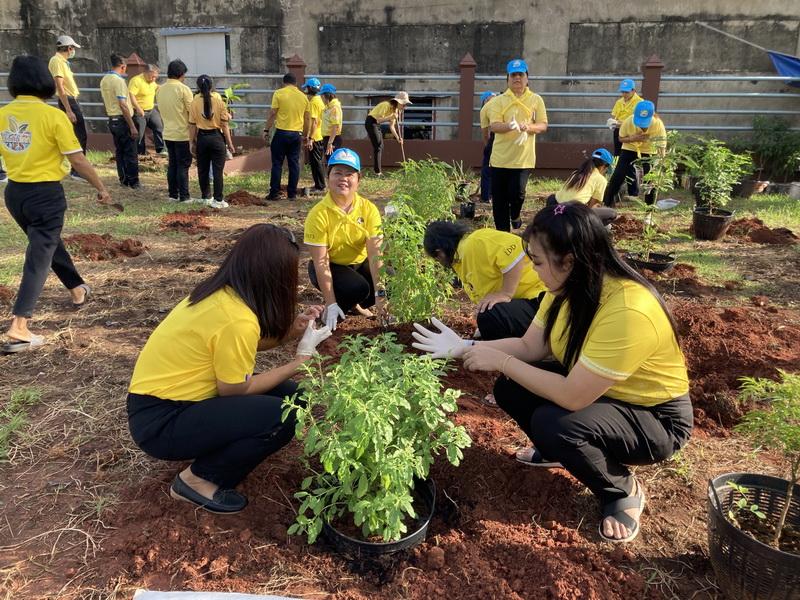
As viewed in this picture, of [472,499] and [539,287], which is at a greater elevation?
[539,287]

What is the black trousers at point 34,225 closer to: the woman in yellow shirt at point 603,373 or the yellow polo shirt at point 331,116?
the woman in yellow shirt at point 603,373

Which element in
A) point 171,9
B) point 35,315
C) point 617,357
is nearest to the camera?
point 617,357

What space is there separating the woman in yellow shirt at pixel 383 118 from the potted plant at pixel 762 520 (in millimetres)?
8971

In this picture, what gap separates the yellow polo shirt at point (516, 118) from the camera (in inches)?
235

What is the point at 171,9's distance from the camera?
14.5 meters

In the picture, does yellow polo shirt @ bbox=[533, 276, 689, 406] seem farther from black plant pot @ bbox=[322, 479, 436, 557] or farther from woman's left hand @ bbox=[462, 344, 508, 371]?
black plant pot @ bbox=[322, 479, 436, 557]

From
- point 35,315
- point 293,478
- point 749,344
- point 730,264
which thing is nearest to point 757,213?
point 730,264

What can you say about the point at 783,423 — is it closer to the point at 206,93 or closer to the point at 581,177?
the point at 581,177

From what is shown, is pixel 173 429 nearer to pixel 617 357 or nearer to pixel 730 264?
pixel 617 357

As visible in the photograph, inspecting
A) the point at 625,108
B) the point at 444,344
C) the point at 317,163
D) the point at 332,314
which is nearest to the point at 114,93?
the point at 317,163

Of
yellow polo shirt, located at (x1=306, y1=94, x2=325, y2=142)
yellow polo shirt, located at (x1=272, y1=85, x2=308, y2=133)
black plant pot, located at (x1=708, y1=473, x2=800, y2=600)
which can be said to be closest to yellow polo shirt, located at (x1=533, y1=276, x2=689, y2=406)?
black plant pot, located at (x1=708, y1=473, x2=800, y2=600)

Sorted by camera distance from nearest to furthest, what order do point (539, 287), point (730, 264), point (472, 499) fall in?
point (472, 499)
point (539, 287)
point (730, 264)

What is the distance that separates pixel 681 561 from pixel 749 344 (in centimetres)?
207

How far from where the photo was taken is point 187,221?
23.6 ft
